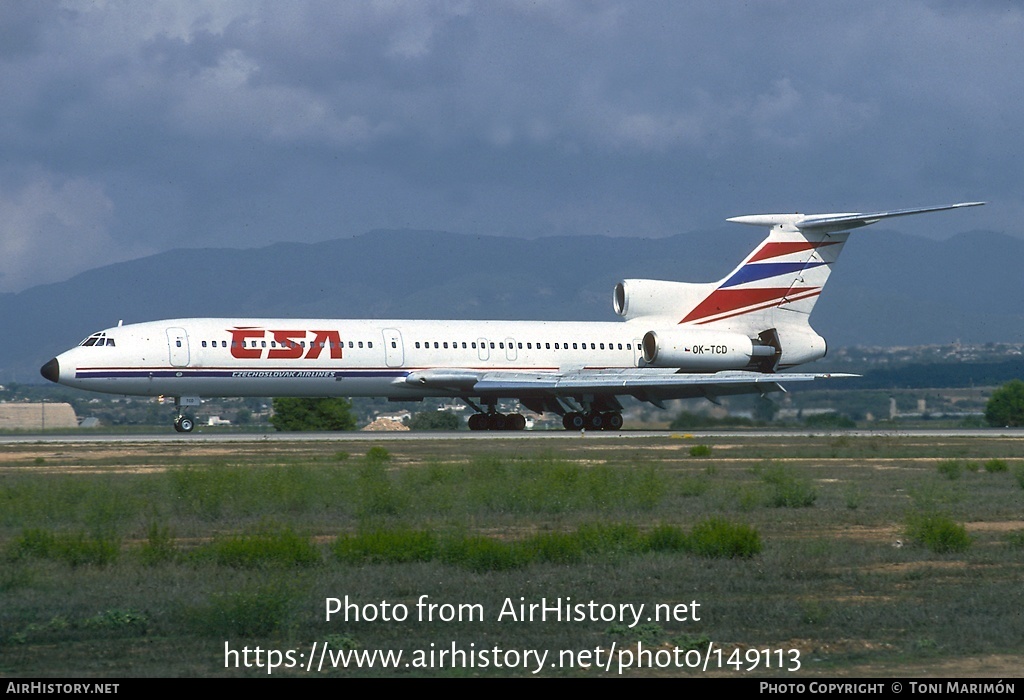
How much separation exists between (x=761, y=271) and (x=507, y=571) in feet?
131

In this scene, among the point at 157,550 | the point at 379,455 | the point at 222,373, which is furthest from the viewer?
the point at 222,373

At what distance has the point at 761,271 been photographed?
53.3 metres

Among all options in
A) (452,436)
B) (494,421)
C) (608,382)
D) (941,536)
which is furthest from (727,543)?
(494,421)

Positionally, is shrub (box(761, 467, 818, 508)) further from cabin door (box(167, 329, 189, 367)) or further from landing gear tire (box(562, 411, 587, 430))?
landing gear tire (box(562, 411, 587, 430))

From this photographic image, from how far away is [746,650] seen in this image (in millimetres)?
11078

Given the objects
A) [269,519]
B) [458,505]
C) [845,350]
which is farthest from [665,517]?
[845,350]

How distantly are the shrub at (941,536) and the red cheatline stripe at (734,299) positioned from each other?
36.1m

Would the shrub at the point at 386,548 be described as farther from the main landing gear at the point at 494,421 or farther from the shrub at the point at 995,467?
the main landing gear at the point at 494,421

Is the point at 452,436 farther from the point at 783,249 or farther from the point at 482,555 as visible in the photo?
the point at 482,555

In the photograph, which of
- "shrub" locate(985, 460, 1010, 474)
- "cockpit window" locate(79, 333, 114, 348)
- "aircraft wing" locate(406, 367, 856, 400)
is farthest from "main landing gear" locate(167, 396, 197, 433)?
"shrub" locate(985, 460, 1010, 474)

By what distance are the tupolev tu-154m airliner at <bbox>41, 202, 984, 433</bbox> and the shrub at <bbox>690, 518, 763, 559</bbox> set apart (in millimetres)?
30501

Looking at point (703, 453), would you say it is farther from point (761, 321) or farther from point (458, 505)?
point (761, 321)

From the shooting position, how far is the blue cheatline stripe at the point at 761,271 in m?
53.2
